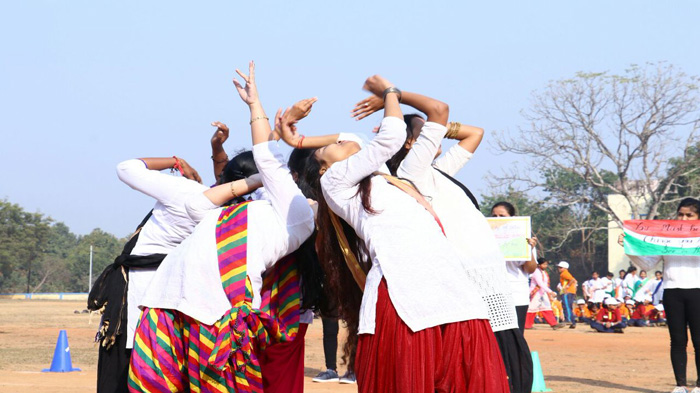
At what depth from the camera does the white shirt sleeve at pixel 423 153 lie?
4.18 meters

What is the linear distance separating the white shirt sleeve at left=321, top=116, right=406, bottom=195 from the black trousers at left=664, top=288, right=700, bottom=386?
6.03 metres

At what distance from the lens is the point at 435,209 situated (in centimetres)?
441

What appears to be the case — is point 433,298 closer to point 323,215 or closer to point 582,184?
point 323,215

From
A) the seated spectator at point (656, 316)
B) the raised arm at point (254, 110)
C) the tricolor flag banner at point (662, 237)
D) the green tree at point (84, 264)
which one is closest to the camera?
the raised arm at point (254, 110)

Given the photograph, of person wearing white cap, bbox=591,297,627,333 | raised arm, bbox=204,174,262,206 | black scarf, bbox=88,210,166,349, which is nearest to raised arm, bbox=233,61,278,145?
raised arm, bbox=204,174,262,206

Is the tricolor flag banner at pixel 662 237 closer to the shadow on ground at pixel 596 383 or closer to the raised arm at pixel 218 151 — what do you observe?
the shadow on ground at pixel 596 383

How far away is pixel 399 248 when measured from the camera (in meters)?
3.78

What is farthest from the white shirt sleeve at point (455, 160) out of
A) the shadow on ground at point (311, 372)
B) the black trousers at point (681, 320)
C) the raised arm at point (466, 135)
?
the shadow on ground at point (311, 372)

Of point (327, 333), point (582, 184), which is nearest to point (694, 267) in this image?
point (327, 333)

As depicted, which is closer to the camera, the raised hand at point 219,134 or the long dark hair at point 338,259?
the long dark hair at point 338,259

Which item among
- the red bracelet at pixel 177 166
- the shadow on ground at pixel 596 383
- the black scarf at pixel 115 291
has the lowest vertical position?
the shadow on ground at pixel 596 383

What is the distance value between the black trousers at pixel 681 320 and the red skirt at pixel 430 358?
18.9ft

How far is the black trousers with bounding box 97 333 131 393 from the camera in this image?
502 cm

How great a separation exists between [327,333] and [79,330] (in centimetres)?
1357
